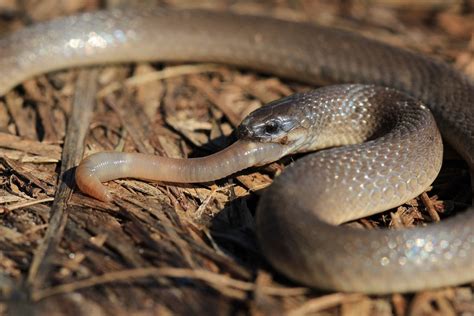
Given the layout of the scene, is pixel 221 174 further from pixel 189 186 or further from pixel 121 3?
pixel 121 3

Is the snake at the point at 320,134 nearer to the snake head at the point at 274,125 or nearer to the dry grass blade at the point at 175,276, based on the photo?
the snake head at the point at 274,125

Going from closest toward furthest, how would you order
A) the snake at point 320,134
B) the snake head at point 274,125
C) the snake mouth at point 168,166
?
1. the snake at point 320,134
2. the snake mouth at point 168,166
3. the snake head at point 274,125

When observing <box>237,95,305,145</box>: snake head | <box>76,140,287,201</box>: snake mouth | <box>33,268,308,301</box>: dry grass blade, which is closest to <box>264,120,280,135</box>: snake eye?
<box>237,95,305,145</box>: snake head

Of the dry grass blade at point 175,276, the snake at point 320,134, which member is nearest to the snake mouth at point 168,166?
the snake at point 320,134

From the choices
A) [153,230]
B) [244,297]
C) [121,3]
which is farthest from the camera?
[121,3]

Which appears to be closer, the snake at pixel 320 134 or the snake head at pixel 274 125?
the snake at pixel 320 134

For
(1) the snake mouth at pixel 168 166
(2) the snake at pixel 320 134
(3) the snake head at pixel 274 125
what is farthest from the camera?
(3) the snake head at pixel 274 125

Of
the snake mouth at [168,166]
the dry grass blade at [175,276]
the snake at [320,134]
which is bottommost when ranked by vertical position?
the dry grass blade at [175,276]

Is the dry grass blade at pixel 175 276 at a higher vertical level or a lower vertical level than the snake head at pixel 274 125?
lower

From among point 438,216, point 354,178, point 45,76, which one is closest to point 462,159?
point 438,216
